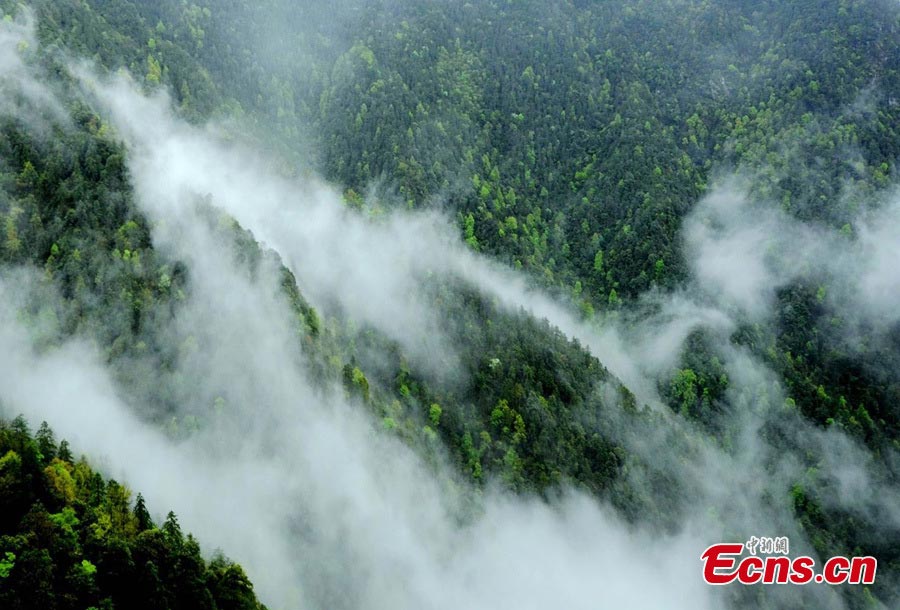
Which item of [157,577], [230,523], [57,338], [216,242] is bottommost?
[157,577]

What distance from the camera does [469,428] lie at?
18225 cm

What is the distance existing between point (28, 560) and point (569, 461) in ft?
432

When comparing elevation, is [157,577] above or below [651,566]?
below

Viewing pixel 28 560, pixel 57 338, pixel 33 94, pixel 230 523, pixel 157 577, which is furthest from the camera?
pixel 33 94

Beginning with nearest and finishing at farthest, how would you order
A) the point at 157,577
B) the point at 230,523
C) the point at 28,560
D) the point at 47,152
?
the point at 28,560 → the point at 157,577 → the point at 230,523 → the point at 47,152

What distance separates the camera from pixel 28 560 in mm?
74250

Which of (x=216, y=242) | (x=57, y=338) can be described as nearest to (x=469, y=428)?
(x=216, y=242)

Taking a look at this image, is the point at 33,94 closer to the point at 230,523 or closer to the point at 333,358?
the point at 333,358

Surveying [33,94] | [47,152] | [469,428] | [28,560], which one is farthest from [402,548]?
[33,94]

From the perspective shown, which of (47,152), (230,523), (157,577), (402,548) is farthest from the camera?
(47,152)

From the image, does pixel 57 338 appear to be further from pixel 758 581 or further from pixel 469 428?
pixel 758 581

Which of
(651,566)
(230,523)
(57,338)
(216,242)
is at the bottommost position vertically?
(230,523)

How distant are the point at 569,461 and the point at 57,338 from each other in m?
120

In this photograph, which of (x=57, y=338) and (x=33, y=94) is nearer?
(x=57, y=338)
